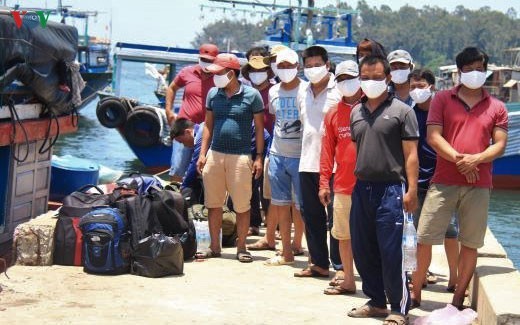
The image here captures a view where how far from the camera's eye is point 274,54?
30.8 feet

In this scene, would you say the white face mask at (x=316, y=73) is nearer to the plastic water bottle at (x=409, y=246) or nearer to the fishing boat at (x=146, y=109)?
the plastic water bottle at (x=409, y=246)

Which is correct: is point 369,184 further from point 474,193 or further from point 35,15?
point 35,15

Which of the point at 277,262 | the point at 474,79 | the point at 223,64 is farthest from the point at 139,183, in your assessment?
the point at 474,79

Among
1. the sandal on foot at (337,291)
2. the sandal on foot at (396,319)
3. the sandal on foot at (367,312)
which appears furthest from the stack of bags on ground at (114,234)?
the sandal on foot at (396,319)

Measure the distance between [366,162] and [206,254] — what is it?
273 cm

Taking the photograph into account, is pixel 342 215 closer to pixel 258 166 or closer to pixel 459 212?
pixel 459 212

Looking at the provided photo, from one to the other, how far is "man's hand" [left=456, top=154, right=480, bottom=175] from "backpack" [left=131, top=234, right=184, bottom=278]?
2.45 metres

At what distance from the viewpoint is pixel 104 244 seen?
24.6ft

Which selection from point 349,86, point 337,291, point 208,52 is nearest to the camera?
point 349,86

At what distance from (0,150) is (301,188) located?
109 inches

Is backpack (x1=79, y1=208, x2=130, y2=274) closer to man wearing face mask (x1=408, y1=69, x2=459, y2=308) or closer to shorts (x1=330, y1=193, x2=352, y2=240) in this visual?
shorts (x1=330, y1=193, x2=352, y2=240)

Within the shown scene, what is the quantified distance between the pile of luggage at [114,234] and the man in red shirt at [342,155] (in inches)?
55.6

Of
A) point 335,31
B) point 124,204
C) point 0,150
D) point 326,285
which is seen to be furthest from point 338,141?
point 335,31

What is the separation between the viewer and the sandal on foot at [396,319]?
6.13 metres
